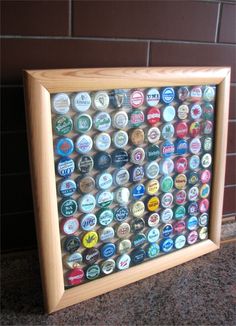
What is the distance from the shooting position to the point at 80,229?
549mm

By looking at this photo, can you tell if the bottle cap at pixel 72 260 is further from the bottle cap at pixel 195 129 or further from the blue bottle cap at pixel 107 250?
the bottle cap at pixel 195 129

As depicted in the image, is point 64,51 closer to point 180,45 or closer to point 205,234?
point 180,45

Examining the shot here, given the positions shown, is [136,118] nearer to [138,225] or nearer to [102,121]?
[102,121]

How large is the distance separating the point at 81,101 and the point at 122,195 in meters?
0.17

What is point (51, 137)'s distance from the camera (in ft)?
1.59

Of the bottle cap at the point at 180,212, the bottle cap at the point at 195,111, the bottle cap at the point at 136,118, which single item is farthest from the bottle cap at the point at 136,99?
the bottle cap at the point at 180,212

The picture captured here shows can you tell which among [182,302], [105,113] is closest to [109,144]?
[105,113]

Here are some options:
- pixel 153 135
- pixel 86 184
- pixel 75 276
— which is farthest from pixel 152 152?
pixel 75 276

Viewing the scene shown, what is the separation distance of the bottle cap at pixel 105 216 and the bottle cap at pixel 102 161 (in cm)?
7

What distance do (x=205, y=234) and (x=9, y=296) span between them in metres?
0.39

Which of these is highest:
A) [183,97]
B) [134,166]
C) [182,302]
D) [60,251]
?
[183,97]

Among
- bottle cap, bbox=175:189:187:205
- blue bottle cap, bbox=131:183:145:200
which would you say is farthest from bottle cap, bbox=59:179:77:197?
bottle cap, bbox=175:189:187:205

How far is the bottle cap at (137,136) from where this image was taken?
559 millimetres

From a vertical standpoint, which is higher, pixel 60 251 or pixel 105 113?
pixel 105 113
